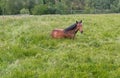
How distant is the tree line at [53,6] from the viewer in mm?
57625

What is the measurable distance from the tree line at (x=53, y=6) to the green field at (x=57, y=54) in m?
38.1

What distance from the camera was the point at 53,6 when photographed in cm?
6475

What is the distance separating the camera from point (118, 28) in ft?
40.2

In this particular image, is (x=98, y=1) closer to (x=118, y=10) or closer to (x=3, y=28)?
(x=118, y=10)

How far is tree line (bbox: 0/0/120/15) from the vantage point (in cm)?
5762

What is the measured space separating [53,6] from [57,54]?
5736 cm

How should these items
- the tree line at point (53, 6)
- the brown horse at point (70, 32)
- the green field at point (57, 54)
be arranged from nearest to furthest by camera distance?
the green field at point (57, 54), the brown horse at point (70, 32), the tree line at point (53, 6)

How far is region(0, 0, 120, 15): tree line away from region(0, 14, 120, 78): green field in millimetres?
38070

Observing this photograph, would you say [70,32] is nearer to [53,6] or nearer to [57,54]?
[57,54]

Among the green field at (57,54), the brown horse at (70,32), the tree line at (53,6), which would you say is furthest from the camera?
the tree line at (53,6)

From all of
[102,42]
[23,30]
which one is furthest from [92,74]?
[23,30]

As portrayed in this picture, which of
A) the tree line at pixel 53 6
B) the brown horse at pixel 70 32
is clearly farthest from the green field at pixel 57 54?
the tree line at pixel 53 6

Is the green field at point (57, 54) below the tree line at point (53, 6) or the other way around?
the other way around

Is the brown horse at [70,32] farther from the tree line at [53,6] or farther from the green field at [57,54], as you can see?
the tree line at [53,6]
